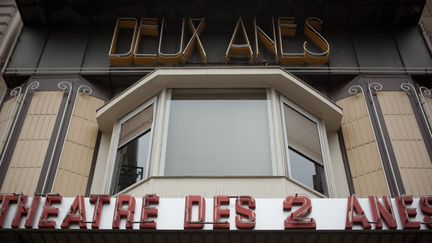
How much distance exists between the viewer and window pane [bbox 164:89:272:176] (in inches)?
372

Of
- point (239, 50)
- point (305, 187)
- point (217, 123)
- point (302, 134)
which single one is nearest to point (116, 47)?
point (239, 50)

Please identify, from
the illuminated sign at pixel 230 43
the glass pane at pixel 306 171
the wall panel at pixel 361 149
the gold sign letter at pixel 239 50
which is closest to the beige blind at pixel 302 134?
the glass pane at pixel 306 171

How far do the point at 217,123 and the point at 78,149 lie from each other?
312 cm

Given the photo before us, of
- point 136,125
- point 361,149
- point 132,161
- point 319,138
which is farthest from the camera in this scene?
point 136,125

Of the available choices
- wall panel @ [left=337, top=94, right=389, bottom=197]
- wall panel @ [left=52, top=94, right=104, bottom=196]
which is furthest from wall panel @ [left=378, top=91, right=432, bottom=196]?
wall panel @ [left=52, top=94, right=104, bottom=196]

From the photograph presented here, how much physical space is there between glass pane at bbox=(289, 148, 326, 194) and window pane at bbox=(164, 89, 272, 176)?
2.14ft

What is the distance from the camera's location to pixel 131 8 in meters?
13.0

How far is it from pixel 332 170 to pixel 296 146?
96 centimetres

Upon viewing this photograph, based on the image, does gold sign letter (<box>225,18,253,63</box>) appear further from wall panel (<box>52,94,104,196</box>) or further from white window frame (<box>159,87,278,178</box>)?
wall panel (<box>52,94,104,196</box>)

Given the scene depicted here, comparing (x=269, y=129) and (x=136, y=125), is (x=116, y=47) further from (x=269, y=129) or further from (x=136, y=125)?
(x=269, y=129)

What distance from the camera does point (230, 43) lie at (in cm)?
1220

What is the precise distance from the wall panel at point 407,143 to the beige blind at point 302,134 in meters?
1.59

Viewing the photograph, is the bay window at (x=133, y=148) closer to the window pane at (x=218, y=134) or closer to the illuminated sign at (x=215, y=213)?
the window pane at (x=218, y=134)

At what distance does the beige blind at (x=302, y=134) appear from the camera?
33.6 ft
